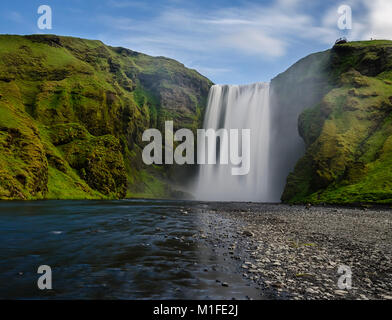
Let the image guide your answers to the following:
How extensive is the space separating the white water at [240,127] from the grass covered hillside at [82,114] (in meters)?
19.6

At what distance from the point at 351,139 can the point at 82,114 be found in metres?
90.0

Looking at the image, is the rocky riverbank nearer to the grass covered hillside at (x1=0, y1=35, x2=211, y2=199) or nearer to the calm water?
the calm water

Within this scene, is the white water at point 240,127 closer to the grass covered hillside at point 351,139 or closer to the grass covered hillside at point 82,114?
the grass covered hillside at point 82,114

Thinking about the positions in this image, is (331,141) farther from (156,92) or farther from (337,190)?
(156,92)

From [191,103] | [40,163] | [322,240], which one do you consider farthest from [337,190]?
[191,103]

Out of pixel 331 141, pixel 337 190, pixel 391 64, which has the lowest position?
pixel 337 190

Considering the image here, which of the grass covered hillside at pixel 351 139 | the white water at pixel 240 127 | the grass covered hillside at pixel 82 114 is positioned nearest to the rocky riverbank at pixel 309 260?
the grass covered hillside at pixel 351 139

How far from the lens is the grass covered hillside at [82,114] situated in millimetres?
57250

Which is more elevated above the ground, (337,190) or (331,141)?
(331,141)

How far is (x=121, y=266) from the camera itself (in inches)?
412

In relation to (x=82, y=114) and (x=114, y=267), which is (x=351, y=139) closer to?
(x=114, y=267)

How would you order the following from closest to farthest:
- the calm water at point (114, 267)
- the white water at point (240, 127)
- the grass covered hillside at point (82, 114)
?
1. the calm water at point (114, 267)
2. the grass covered hillside at point (82, 114)
3. the white water at point (240, 127)

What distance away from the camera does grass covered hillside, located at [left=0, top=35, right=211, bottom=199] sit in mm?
57250

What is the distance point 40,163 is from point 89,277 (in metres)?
56.2
